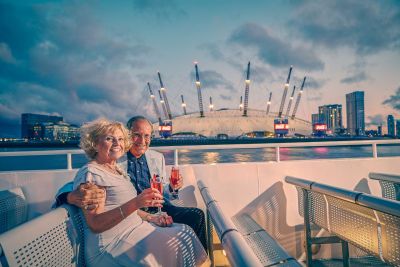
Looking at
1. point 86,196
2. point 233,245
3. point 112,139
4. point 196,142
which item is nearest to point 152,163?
point 112,139

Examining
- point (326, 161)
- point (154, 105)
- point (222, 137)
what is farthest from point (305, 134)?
point (326, 161)

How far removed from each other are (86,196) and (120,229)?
33 centimetres

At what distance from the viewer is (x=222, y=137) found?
79.2m

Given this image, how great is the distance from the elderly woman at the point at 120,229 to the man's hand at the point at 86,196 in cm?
4

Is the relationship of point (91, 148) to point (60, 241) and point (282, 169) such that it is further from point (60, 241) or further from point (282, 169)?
point (282, 169)

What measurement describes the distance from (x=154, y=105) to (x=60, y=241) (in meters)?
86.1

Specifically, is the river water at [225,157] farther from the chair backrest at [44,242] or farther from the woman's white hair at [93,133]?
the chair backrest at [44,242]

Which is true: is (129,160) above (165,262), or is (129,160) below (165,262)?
above

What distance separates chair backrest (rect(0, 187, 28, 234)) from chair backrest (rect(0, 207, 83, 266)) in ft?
4.28

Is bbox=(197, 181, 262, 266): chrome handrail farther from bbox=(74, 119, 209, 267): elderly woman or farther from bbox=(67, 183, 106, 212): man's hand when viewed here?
bbox=(67, 183, 106, 212): man's hand

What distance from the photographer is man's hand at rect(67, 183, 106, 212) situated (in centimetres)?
153

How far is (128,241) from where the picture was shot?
64.1 inches

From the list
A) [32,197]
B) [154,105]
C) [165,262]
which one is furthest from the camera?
[154,105]

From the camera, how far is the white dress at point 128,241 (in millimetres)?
1574
